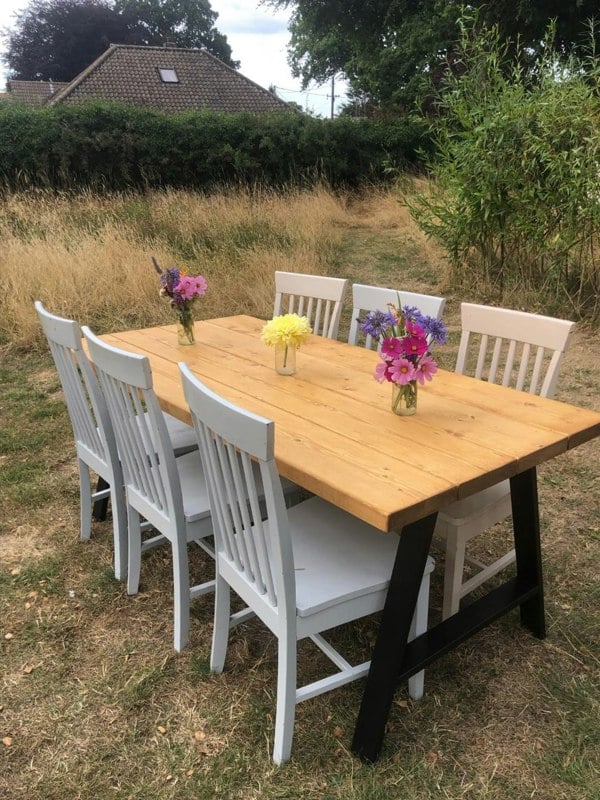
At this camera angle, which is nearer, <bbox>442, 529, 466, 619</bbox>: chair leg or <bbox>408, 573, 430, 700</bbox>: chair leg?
<bbox>408, 573, 430, 700</bbox>: chair leg

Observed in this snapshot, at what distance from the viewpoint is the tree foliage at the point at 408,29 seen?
11828mm

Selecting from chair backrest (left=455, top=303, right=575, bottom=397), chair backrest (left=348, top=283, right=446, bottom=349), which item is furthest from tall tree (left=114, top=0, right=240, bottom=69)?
chair backrest (left=455, top=303, right=575, bottom=397)

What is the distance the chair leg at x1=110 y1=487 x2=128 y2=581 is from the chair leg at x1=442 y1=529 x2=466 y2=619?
1.17m

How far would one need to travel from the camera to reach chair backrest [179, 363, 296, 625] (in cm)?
123

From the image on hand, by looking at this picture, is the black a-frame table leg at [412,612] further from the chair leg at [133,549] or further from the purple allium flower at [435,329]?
the chair leg at [133,549]

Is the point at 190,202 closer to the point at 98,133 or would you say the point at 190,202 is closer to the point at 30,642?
the point at 98,133

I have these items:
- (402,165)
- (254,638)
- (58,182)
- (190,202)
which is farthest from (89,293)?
(402,165)

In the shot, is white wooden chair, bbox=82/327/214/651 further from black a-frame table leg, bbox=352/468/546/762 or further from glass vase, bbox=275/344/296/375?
black a-frame table leg, bbox=352/468/546/762

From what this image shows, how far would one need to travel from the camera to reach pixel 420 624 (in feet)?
5.40

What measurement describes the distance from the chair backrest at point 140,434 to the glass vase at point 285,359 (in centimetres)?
51

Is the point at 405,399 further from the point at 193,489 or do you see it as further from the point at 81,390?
the point at 81,390

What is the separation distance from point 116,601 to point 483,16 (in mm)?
13929

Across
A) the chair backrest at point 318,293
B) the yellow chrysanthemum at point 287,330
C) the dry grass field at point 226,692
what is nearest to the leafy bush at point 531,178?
the dry grass field at point 226,692

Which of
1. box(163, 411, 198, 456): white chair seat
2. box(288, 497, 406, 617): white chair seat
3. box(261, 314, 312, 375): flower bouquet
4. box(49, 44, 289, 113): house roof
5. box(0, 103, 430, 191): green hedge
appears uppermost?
box(49, 44, 289, 113): house roof
